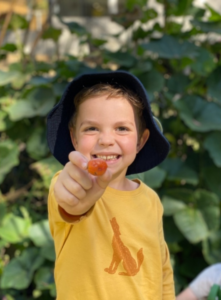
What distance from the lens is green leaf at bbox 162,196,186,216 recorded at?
2.34 m

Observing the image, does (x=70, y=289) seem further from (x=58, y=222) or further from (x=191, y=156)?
(x=191, y=156)

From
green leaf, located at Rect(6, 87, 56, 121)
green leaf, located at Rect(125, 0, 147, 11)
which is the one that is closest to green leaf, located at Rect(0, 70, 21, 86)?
green leaf, located at Rect(6, 87, 56, 121)

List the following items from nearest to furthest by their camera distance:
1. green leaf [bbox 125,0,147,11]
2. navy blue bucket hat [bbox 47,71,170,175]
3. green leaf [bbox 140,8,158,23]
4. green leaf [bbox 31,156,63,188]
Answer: navy blue bucket hat [bbox 47,71,170,175] → green leaf [bbox 31,156,63,188] → green leaf [bbox 125,0,147,11] → green leaf [bbox 140,8,158,23]

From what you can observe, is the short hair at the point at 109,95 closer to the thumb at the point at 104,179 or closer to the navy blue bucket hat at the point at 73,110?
the navy blue bucket hat at the point at 73,110

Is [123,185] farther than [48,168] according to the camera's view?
No

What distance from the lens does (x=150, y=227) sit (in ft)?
3.11

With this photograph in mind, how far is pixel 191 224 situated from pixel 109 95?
153cm

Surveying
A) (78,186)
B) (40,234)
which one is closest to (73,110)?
(78,186)

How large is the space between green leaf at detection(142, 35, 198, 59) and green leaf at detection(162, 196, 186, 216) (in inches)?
29.6

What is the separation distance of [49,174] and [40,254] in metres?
0.40

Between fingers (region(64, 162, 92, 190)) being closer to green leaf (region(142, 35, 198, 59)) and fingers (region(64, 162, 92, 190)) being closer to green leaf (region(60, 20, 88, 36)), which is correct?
green leaf (region(142, 35, 198, 59))

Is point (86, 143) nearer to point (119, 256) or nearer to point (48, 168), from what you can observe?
point (119, 256)

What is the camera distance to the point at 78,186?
2.36 feet

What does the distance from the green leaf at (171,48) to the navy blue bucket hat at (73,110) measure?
4.95 feet
